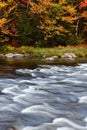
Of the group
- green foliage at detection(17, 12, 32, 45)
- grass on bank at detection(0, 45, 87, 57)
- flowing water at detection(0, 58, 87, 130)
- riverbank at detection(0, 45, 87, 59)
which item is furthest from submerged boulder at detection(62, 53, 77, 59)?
flowing water at detection(0, 58, 87, 130)

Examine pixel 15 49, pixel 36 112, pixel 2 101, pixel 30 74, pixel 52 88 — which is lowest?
pixel 36 112

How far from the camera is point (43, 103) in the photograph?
9570 mm

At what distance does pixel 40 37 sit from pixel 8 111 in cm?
2492

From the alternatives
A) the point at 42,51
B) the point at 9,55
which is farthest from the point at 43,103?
the point at 42,51

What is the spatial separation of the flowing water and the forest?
59.0ft

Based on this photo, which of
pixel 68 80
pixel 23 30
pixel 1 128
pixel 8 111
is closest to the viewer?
pixel 1 128

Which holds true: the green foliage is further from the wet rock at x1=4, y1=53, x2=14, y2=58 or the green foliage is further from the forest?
the wet rock at x1=4, y1=53, x2=14, y2=58

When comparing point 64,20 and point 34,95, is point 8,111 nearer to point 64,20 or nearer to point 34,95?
point 34,95

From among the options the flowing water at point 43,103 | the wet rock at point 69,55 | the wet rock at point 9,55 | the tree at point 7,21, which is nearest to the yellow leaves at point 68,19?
the tree at point 7,21

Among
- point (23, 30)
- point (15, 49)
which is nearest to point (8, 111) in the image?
point (15, 49)

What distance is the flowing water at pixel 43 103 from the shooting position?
25.3 feet

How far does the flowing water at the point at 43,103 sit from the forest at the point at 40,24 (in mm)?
17981

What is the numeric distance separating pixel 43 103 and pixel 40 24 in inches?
942

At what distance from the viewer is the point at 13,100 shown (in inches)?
384
